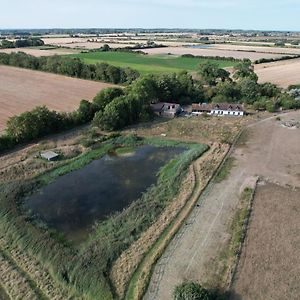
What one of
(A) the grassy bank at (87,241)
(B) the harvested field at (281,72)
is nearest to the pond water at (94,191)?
(A) the grassy bank at (87,241)

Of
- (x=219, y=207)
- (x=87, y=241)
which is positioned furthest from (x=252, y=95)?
(x=87, y=241)

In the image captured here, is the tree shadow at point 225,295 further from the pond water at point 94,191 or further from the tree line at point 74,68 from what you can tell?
the tree line at point 74,68

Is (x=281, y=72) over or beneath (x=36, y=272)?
over

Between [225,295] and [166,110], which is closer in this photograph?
[225,295]

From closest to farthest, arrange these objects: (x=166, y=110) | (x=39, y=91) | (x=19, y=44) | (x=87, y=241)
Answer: (x=87, y=241) < (x=166, y=110) < (x=39, y=91) < (x=19, y=44)

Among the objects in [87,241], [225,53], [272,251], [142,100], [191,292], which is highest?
[142,100]

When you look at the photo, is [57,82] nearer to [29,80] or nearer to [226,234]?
[29,80]

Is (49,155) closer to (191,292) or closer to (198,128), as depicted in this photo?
(198,128)
